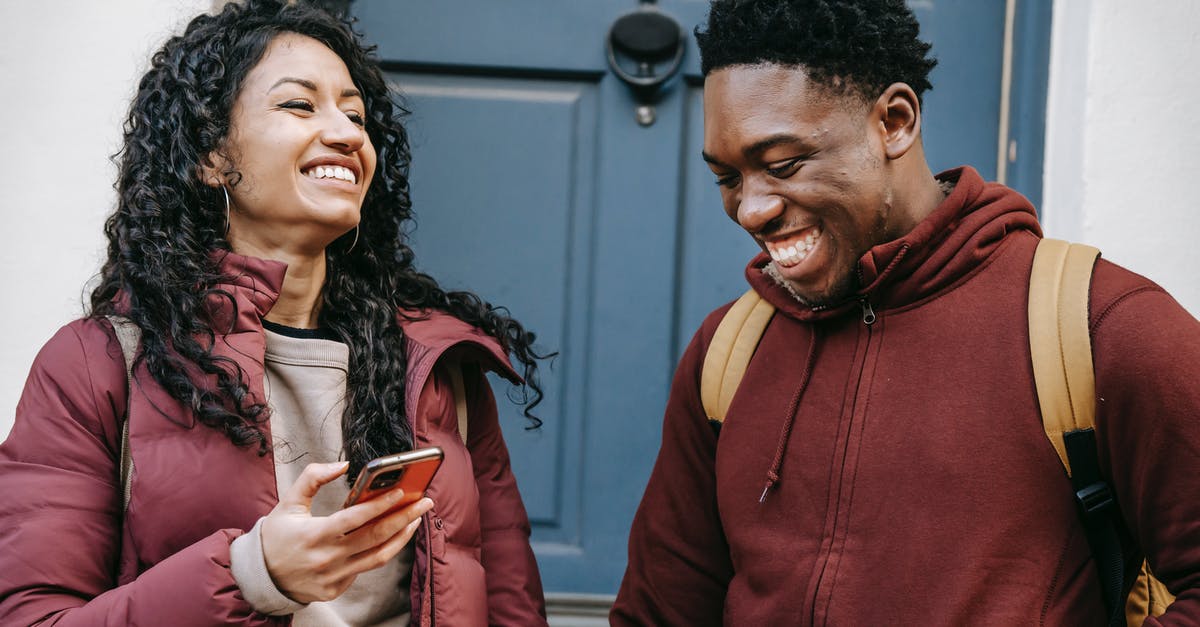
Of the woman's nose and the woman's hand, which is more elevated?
the woman's nose

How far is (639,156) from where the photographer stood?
9.99 feet

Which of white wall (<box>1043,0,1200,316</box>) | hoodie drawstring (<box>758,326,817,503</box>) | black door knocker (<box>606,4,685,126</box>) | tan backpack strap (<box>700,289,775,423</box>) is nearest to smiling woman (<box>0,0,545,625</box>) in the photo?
tan backpack strap (<box>700,289,775,423</box>)

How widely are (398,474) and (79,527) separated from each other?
0.53 metres

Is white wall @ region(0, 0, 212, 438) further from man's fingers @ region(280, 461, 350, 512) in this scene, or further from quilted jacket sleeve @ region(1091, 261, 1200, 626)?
quilted jacket sleeve @ region(1091, 261, 1200, 626)

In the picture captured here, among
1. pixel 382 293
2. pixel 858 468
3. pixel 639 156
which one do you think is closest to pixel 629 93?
pixel 639 156

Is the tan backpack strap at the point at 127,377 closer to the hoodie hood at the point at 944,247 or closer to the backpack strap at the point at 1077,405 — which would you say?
the hoodie hood at the point at 944,247

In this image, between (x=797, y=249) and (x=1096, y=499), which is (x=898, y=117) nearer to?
(x=797, y=249)

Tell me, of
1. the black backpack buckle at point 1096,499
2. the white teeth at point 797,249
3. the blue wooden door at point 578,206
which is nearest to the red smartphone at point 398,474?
the white teeth at point 797,249

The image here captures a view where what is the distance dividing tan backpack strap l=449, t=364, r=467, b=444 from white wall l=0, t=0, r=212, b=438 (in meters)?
1.05

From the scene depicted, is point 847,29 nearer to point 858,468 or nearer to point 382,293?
point 858,468

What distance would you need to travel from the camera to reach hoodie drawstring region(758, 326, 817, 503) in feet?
6.17

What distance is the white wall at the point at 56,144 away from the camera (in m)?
2.71

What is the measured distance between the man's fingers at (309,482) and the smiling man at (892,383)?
2.25 ft

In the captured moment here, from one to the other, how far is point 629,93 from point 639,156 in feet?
0.57
